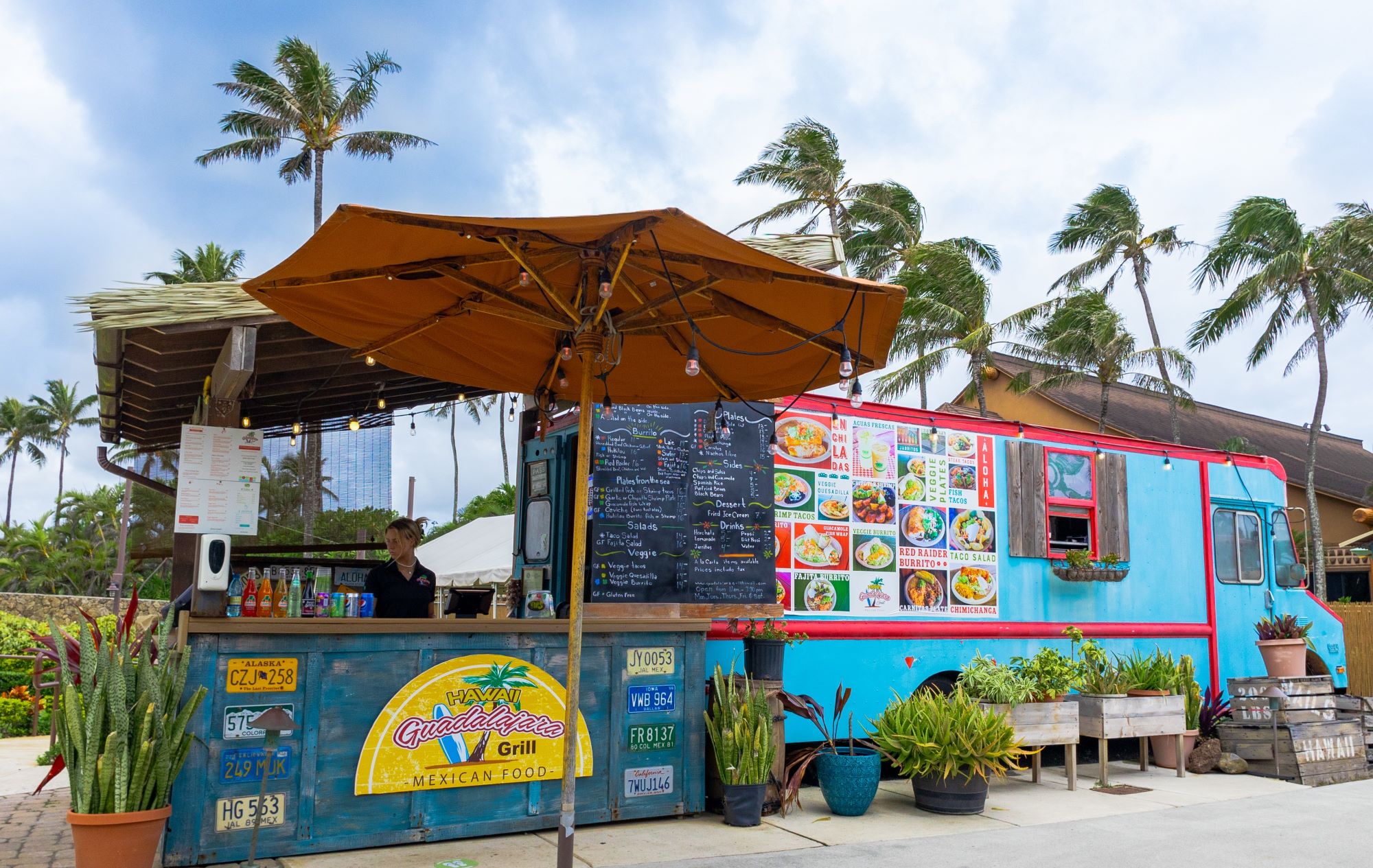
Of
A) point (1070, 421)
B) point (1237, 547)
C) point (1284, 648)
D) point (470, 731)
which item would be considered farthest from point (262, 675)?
point (1070, 421)

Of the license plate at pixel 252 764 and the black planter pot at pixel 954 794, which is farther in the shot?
the black planter pot at pixel 954 794

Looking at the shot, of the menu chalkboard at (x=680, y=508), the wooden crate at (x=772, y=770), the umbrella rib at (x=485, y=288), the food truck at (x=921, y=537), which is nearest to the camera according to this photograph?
the umbrella rib at (x=485, y=288)

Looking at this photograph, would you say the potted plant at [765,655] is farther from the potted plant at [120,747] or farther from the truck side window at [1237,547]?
the truck side window at [1237,547]

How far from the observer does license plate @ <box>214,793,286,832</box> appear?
5.02 metres

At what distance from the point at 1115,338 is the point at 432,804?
22.1 m

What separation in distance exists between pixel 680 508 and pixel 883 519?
1.92 meters

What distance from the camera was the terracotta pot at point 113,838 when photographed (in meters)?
4.40

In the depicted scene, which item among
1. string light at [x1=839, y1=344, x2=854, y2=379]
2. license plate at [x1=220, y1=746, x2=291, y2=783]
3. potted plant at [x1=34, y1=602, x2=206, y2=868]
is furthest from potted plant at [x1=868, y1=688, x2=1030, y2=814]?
potted plant at [x1=34, y1=602, x2=206, y2=868]

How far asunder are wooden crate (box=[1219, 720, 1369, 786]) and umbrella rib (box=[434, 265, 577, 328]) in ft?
24.8

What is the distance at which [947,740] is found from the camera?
664 cm

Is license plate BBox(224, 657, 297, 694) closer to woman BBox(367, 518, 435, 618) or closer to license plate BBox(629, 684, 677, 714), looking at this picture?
woman BBox(367, 518, 435, 618)

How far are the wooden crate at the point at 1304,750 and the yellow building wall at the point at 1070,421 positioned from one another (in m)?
16.4

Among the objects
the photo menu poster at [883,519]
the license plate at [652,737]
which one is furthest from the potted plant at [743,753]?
the photo menu poster at [883,519]

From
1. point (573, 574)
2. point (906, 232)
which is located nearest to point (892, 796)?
point (573, 574)
